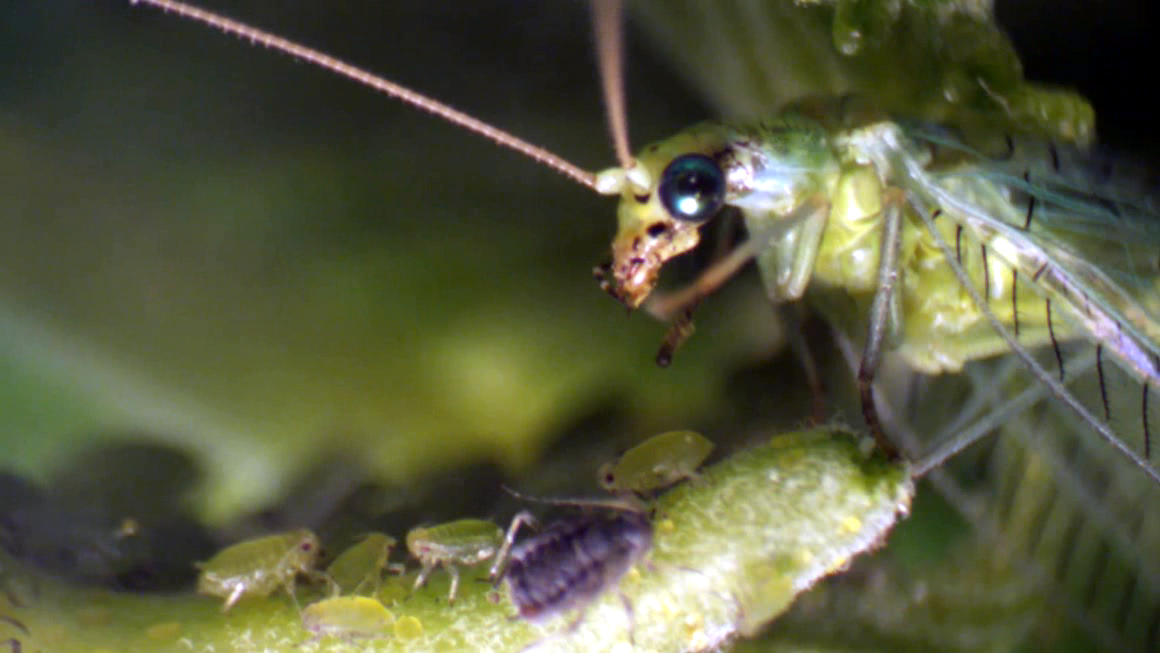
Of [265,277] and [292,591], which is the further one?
[265,277]

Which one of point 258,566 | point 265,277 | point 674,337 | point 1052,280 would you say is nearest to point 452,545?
point 258,566

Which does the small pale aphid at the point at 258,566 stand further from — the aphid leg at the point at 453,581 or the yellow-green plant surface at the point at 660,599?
the aphid leg at the point at 453,581

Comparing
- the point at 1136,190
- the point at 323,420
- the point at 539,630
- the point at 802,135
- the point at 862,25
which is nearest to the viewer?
the point at 539,630

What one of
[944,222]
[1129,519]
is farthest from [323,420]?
[1129,519]

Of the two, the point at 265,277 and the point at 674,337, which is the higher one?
the point at 265,277

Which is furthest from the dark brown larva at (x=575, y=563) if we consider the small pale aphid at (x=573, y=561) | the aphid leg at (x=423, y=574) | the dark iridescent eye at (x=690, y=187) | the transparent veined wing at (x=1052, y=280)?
the transparent veined wing at (x=1052, y=280)

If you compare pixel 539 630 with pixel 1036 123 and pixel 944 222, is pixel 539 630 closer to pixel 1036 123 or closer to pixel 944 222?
pixel 944 222

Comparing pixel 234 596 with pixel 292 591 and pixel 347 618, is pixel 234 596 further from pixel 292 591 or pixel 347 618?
pixel 347 618
